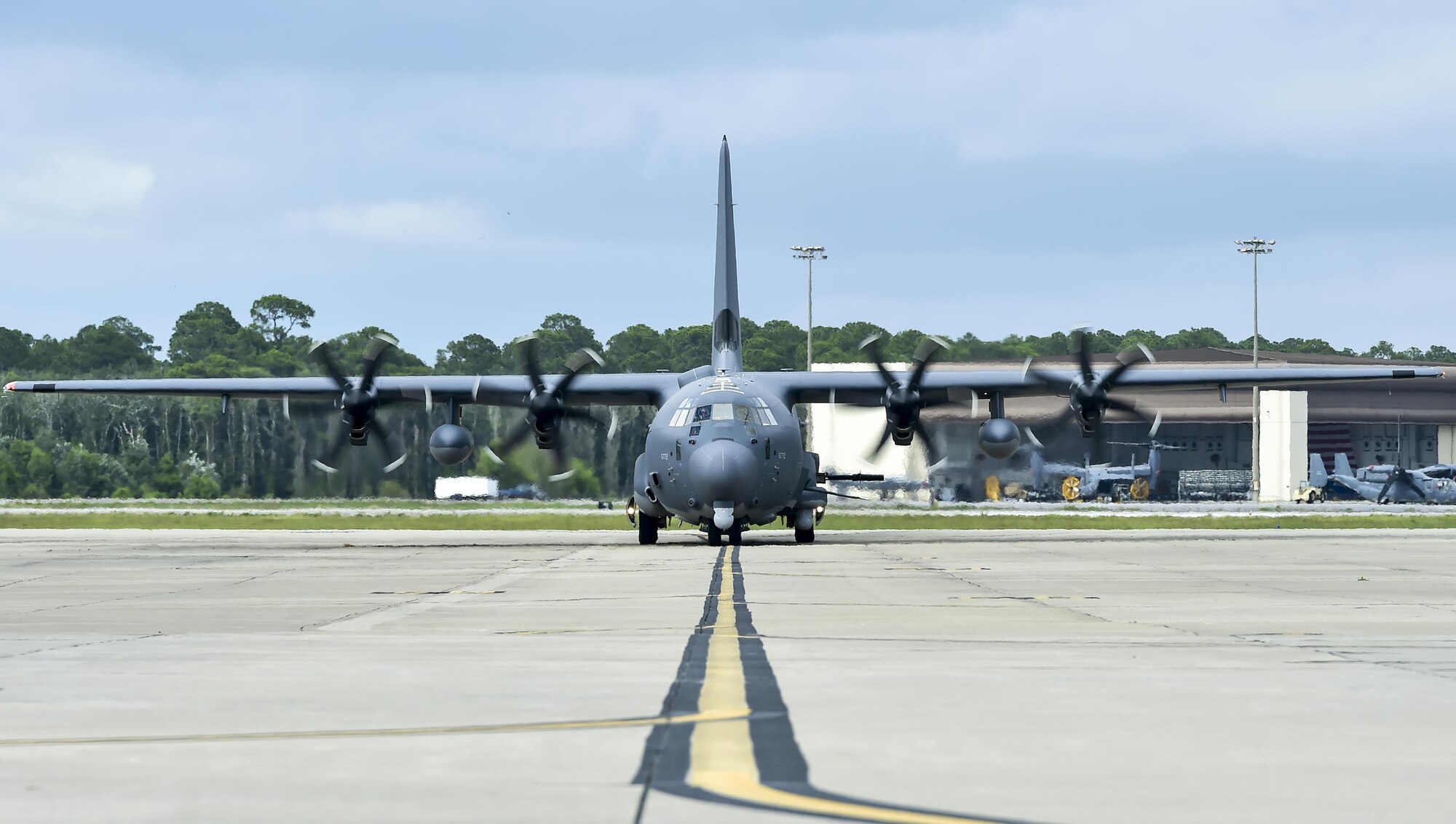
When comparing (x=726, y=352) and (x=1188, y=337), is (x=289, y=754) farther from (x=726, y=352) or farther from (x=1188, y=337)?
(x=1188, y=337)

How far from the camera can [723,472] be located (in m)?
37.4

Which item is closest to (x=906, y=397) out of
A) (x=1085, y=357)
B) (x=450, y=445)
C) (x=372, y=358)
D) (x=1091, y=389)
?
(x=1091, y=389)

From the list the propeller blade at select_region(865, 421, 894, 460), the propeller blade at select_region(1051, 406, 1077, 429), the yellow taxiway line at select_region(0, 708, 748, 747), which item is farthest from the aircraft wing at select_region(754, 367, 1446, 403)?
the yellow taxiway line at select_region(0, 708, 748, 747)

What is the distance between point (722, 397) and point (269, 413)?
52926 millimetres

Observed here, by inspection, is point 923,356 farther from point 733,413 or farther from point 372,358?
point 372,358

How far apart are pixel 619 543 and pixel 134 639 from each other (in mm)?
27322

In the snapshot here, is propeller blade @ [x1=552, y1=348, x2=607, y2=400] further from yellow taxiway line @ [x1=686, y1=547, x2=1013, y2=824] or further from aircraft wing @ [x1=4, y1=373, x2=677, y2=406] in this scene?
yellow taxiway line @ [x1=686, y1=547, x2=1013, y2=824]

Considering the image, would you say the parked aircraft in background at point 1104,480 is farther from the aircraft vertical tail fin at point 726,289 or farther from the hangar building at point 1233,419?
the aircraft vertical tail fin at point 726,289

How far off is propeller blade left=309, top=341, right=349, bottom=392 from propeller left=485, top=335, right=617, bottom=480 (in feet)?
15.0

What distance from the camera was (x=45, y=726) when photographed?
28.0ft

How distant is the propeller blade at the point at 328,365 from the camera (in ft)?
150

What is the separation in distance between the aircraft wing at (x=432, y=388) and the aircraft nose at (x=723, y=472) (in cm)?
976

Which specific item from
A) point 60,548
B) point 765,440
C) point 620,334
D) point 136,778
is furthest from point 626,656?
point 620,334

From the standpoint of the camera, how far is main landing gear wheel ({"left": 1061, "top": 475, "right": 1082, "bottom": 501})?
370ft
